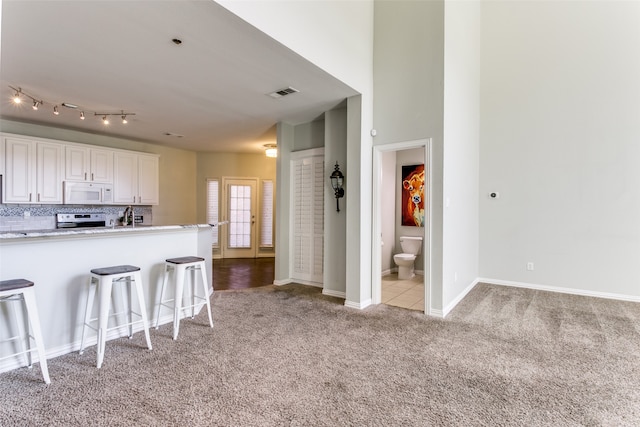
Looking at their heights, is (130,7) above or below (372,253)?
above

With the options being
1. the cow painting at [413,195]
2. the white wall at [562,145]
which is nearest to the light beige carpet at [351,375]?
the white wall at [562,145]

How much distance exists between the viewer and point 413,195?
5.97m

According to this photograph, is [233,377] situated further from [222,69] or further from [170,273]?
[222,69]

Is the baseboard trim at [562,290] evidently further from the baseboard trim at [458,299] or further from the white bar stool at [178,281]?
the white bar stool at [178,281]

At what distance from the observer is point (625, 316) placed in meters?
A: 3.68

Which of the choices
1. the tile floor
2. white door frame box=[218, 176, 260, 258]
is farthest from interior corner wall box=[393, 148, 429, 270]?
white door frame box=[218, 176, 260, 258]

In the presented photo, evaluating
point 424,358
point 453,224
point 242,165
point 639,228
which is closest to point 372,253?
point 453,224

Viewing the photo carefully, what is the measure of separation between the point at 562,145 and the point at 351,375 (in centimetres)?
457

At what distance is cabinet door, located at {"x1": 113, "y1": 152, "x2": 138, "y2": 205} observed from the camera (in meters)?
5.89

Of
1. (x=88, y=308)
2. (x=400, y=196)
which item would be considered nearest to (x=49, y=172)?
(x=88, y=308)

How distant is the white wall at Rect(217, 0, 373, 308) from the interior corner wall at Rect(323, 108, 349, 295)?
0.41 meters

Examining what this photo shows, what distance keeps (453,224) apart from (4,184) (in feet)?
20.7

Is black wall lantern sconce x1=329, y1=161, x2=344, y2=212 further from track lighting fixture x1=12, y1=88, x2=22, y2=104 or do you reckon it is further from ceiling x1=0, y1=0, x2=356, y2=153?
track lighting fixture x1=12, y1=88, x2=22, y2=104

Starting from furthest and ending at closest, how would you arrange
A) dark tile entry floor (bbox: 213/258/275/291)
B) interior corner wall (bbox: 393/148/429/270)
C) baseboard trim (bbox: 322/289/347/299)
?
interior corner wall (bbox: 393/148/429/270) < dark tile entry floor (bbox: 213/258/275/291) < baseboard trim (bbox: 322/289/347/299)
